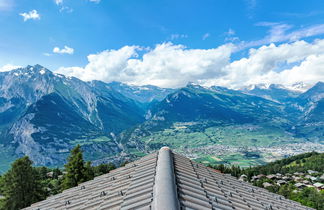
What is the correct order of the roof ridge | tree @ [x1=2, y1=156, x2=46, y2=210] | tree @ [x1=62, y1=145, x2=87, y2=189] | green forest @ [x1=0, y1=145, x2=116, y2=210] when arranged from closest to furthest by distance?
the roof ridge < tree @ [x1=2, y1=156, x2=46, y2=210] < green forest @ [x1=0, y1=145, x2=116, y2=210] < tree @ [x1=62, y1=145, x2=87, y2=189]

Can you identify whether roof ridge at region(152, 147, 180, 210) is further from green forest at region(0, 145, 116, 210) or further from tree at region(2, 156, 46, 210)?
tree at region(2, 156, 46, 210)

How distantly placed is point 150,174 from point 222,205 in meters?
3.87

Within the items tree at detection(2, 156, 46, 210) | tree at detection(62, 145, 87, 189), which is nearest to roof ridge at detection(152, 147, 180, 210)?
tree at detection(62, 145, 87, 189)

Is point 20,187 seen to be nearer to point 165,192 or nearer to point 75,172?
point 75,172

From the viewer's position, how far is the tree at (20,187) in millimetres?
38031

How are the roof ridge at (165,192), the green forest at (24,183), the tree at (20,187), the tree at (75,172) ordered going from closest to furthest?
the roof ridge at (165,192) < the tree at (20,187) < the green forest at (24,183) < the tree at (75,172)

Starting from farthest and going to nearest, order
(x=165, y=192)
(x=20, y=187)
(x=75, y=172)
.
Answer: (x=75, y=172) → (x=20, y=187) → (x=165, y=192)

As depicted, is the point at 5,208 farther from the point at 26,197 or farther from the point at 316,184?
the point at 316,184

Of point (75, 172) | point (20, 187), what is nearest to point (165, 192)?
point (75, 172)

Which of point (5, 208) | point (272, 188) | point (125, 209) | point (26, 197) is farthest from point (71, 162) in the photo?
point (272, 188)

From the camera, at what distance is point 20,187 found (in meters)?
38.7

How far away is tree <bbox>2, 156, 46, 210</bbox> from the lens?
125 feet

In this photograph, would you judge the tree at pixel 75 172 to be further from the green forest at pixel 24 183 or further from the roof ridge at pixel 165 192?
the roof ridge at pixel 165 192

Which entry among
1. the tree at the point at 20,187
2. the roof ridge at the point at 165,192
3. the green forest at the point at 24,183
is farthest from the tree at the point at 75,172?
the roof ridge at the point at 165,192
